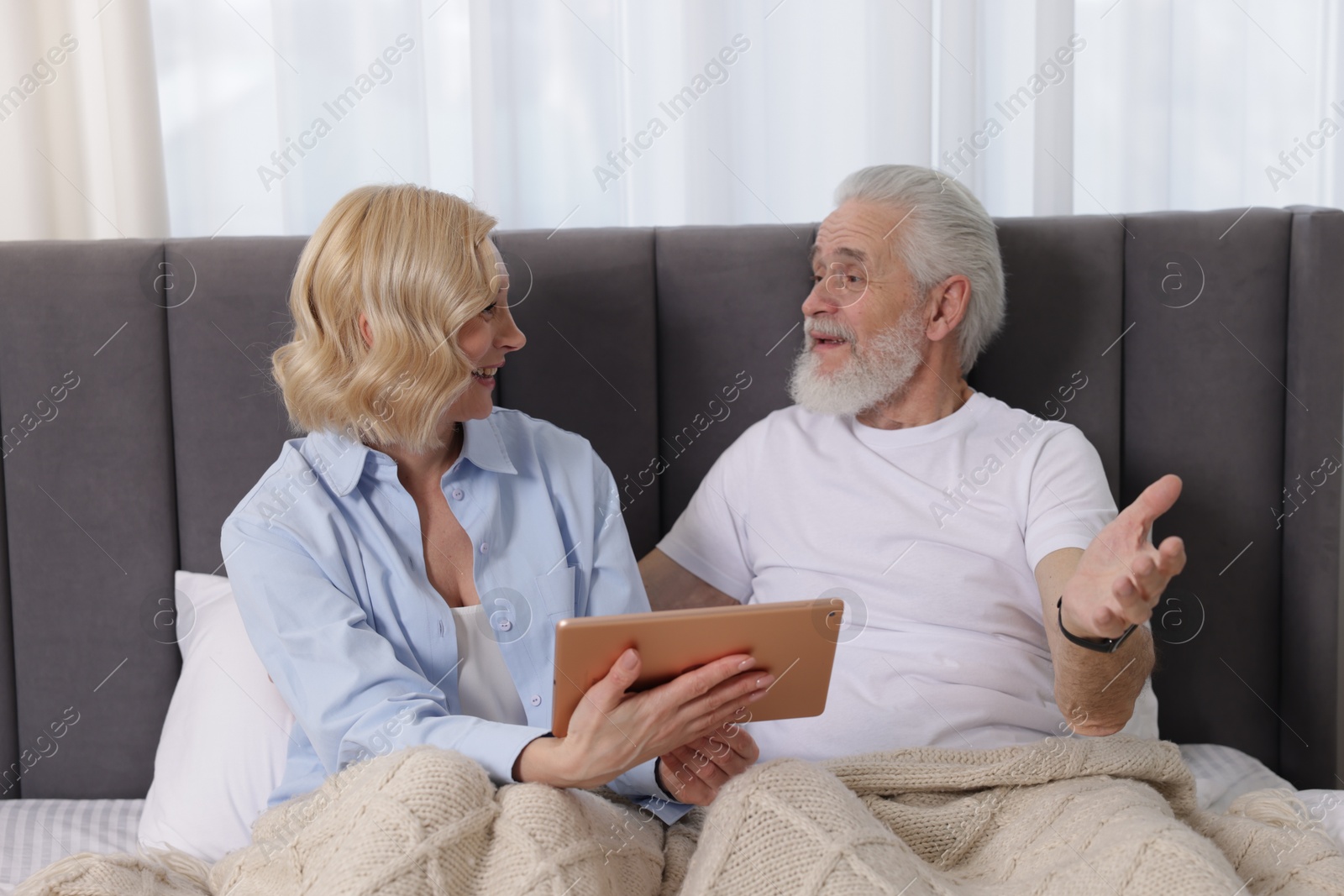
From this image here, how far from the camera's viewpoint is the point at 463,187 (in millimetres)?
1769

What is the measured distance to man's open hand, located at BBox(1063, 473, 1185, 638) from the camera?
1021 mm

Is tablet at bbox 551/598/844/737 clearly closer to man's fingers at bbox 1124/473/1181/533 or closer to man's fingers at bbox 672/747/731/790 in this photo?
man's fingers at bbox 672/747/731/790

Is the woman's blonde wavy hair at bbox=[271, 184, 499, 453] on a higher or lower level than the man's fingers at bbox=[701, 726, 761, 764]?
higher

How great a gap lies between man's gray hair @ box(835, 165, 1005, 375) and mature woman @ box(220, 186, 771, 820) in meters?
0.59

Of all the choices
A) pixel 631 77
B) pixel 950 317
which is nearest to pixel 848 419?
pixel 950 317

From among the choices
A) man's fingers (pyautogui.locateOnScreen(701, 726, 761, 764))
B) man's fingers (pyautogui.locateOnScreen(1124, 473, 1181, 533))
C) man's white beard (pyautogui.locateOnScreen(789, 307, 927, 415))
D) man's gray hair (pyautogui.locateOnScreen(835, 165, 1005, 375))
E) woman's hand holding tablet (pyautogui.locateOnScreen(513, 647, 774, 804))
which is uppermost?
man's gray hair (pyautogui.locateOnScreen(835, 165, 1005, 375))

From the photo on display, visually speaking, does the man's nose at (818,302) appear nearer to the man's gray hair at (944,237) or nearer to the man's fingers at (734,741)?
the man's gray hair at (944,237)

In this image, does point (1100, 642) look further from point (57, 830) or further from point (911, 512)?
point (57, 830)

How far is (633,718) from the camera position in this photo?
102cm

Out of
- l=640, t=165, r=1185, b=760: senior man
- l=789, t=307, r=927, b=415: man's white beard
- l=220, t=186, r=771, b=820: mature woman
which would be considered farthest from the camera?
l=789, t=307, r=927, b=415: man's white beard

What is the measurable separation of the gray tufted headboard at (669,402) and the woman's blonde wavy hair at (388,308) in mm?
358

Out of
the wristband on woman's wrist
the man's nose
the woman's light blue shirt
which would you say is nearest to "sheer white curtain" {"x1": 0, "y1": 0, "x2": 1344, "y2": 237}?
the man's nose

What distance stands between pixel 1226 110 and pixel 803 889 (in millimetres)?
1590

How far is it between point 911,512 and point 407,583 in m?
0.70
